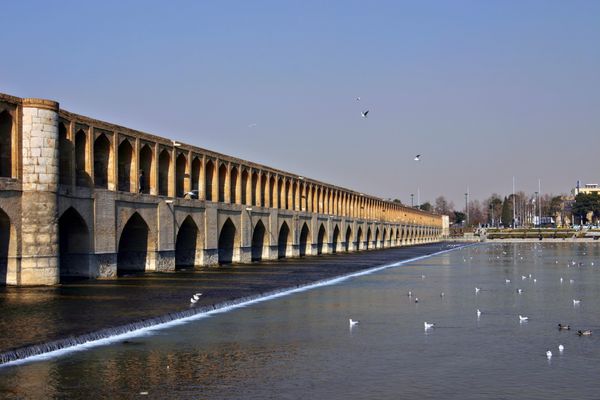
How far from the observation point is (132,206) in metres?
33.8

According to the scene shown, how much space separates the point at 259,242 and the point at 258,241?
4.1 inches

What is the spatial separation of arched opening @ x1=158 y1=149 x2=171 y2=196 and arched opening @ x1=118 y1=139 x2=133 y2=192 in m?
3.39

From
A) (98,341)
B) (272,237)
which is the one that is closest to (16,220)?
(98,341)

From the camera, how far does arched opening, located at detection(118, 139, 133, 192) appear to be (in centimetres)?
3488

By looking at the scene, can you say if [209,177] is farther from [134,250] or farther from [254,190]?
[134,250]

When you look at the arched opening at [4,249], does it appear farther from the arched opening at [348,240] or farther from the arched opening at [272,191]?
the arched opening at [348,240]

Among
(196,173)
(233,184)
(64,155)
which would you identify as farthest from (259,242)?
(64,155)

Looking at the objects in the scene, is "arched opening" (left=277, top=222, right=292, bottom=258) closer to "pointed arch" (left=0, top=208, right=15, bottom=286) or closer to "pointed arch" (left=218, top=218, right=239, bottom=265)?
"pointed arch" (left=218, top=218, right=239, bottom=265)

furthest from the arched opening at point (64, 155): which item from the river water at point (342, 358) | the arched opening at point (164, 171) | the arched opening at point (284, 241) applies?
the arched opening at point (284, 241)

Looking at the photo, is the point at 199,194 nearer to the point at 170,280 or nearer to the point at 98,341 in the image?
the point at 170,280

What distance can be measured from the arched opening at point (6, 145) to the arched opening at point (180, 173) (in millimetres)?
14889

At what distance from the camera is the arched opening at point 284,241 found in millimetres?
58438

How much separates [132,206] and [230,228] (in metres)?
13.9

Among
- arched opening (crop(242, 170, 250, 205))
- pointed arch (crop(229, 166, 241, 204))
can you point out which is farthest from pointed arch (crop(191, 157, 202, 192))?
arched opening (crop(242, 170, 250, 205))
